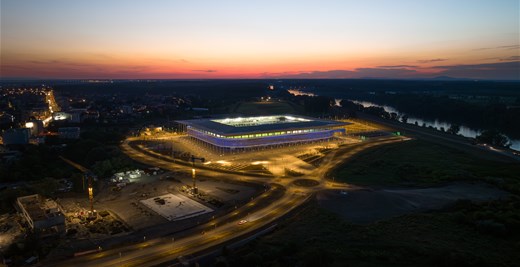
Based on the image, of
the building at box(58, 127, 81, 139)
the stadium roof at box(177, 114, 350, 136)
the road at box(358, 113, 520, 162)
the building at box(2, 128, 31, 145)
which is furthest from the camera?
→ the building at box(58, 127, 81, 139)

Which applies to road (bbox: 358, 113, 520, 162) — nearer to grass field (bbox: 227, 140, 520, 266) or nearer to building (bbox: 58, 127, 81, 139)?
grass field (bbox: 227, 140, 520, 266)

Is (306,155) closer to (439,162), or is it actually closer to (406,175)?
(406,175)

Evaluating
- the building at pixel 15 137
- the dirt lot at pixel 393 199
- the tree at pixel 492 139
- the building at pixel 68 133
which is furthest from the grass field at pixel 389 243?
the building at pixel 15 137

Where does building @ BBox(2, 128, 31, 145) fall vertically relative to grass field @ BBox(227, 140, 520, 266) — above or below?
above

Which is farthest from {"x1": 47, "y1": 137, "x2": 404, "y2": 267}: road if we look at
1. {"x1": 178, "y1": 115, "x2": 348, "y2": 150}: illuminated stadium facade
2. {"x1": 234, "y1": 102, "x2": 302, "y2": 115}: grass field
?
{"x1": 234, "y1": 102, "x2": 302, "y2": 115}: grass field

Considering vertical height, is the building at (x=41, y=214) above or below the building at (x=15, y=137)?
below

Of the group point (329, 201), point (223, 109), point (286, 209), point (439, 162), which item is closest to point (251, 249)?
point (286, 209)

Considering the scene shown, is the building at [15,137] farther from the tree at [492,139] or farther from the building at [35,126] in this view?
the tree at [492,139]
